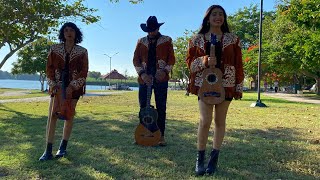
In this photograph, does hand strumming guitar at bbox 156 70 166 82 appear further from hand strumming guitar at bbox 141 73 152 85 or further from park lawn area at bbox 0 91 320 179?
park lawn area at bbox 0 91 320 179

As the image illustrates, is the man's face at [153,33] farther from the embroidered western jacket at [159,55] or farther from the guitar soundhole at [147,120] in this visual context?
the guitar soundhole at [147,120]

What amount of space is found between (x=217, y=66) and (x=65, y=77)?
6.27ft

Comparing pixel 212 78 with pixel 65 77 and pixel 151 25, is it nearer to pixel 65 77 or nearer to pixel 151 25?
pixel 151 25

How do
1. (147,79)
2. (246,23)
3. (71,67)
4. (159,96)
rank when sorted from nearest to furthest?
(71,67) → (147,79) → (159,96) → (246,23)

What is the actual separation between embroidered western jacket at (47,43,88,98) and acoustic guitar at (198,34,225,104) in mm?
1592

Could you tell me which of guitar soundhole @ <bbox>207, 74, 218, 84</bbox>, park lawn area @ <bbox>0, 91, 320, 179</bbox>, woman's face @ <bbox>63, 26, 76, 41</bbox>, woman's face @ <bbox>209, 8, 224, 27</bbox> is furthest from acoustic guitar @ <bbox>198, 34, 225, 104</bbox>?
woman's face @ <bbox>63, 26, 76, 41</bbox>

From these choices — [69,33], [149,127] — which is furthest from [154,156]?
[69,33]

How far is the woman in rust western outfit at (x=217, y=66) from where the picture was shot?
13.3 feet

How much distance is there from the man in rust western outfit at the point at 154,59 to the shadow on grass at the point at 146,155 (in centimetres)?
74

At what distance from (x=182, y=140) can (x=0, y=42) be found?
8.86m

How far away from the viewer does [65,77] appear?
4.68m

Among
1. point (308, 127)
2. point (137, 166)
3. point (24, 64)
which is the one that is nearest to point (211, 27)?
point (137, 166)

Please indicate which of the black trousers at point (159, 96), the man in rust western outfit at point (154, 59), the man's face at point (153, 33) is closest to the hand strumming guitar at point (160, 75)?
the man in rust western outfit at point (154, 59)

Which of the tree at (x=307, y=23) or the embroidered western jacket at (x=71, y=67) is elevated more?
the tree at (x=307, y=23)
